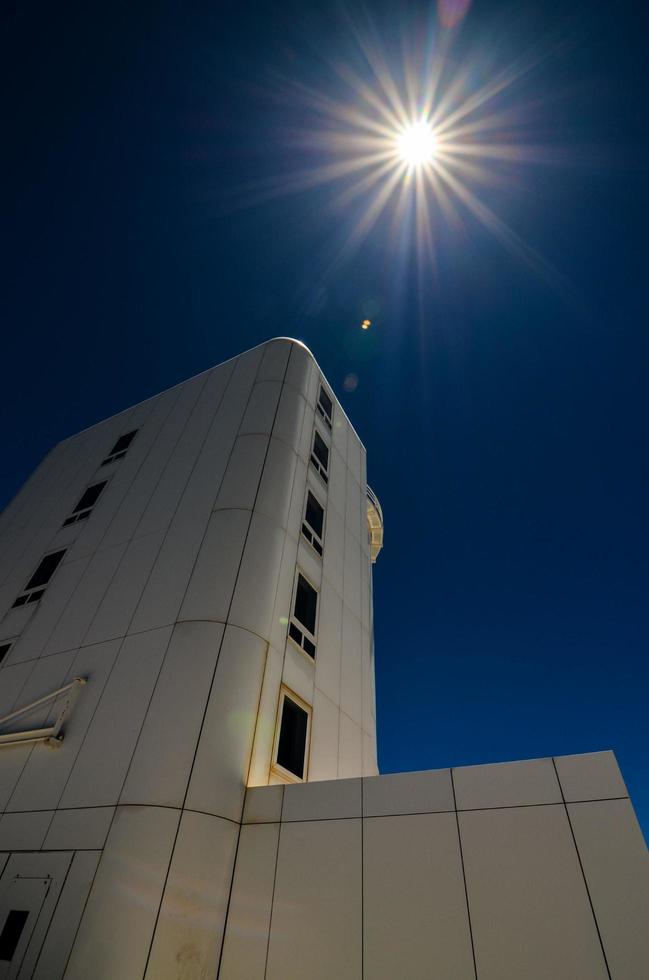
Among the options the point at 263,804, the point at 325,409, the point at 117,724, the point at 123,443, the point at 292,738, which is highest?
the point at 325,409

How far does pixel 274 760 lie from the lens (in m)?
8.32

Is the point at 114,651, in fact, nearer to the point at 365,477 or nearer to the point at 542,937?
the point at 542,937

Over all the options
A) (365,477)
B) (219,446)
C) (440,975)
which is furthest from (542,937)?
(365,477)

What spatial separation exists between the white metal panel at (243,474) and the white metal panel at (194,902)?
6158mm

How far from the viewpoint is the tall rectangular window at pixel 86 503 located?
15.5m

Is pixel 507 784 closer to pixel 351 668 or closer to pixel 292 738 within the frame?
pixel 292 738

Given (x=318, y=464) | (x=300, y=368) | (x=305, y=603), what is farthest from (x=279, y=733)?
(x=300, y=368)

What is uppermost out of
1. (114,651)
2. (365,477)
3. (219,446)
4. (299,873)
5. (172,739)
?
(365,477)

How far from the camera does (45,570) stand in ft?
46.3

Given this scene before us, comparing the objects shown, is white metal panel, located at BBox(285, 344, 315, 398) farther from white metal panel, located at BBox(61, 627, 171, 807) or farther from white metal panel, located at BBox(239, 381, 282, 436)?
white metal panel, located at BBox(61, 627, 171, 807)

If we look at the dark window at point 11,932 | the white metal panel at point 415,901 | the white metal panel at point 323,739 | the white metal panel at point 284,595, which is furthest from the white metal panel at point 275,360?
the dark window at point 11,932

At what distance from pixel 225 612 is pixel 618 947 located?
6877 millimetres

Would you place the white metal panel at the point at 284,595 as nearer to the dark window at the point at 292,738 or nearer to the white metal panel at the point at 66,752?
the dark window at the point at 292,738

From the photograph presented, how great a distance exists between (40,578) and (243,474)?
25.2 feet
